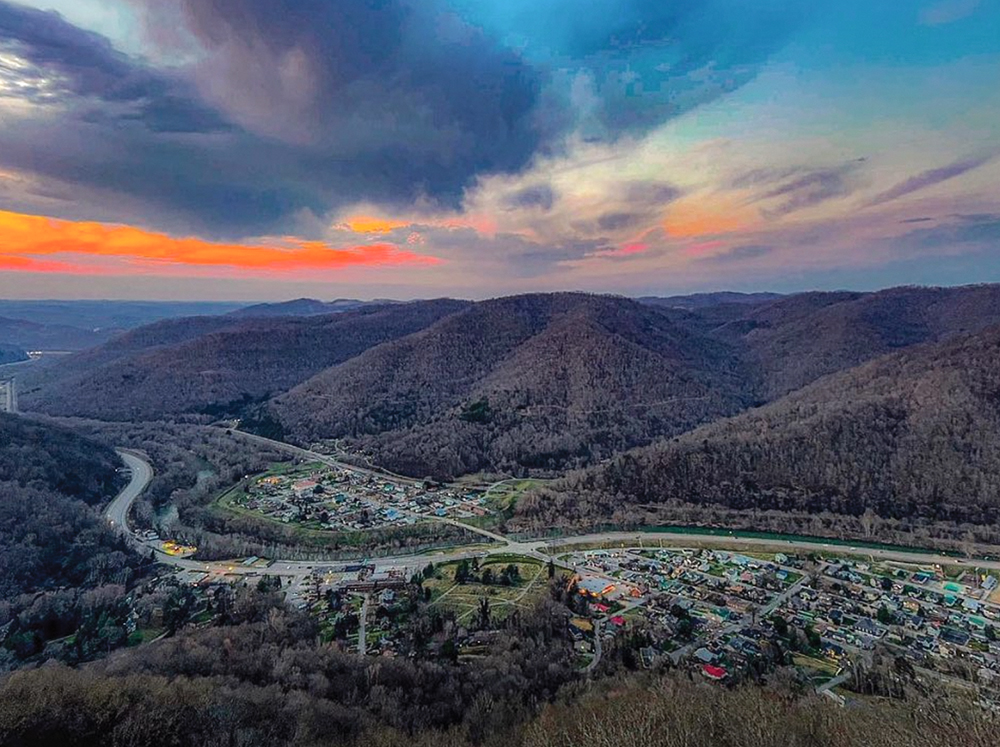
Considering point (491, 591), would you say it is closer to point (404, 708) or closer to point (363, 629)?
point (363, 629)

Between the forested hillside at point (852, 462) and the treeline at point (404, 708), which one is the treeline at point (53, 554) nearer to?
the treeline at point (404, 708)

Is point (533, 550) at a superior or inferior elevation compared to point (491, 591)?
inferior

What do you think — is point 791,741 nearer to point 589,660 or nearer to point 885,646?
point 589,660

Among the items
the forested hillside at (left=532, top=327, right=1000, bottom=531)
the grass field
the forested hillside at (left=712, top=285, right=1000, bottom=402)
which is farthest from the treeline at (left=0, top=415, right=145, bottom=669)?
the forested hillside at (left=712, top=285, right=1000, bottom=402)

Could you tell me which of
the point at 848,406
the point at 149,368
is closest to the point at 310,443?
the point at 149,368

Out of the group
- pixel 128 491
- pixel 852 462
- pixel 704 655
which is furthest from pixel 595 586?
pixel 128 491

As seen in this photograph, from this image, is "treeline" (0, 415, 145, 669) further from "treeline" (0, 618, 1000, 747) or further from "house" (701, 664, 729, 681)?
"house" (701, 664, 729, 681)
